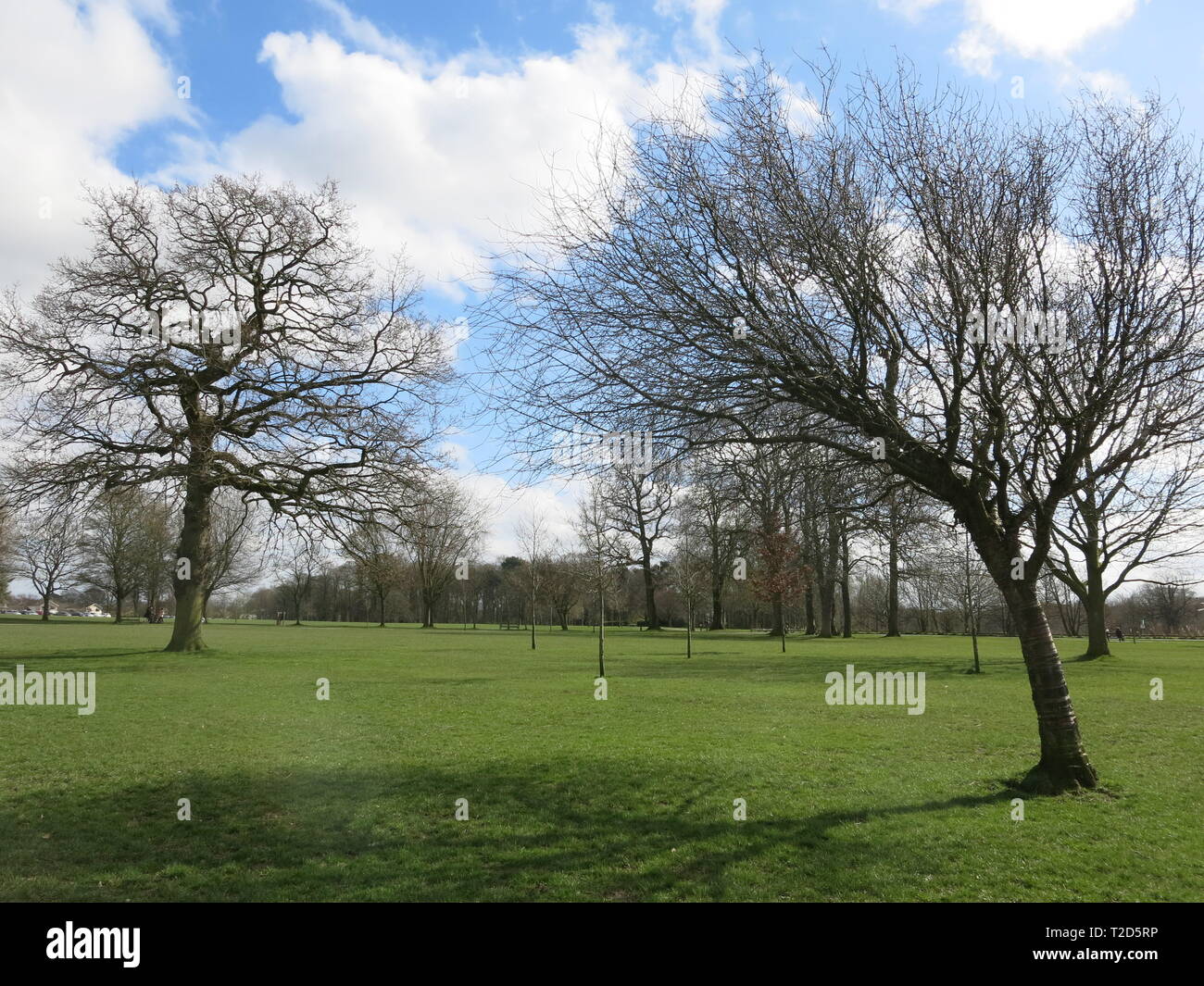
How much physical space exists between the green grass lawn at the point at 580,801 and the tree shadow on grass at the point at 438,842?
32 millimetres

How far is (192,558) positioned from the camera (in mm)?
24453

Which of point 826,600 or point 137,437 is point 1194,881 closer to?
point 137,437

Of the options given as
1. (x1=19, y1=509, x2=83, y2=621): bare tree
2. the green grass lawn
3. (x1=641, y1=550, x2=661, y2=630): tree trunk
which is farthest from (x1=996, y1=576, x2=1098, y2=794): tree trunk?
(x1=19, y1=509, x2=83, y2=621): bare tree

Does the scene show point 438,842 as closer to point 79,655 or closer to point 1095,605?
point 79,655

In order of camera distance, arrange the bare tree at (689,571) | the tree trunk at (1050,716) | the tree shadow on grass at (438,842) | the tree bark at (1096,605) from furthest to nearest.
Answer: the bare tree at (689,571) → the tree bark at (1096,605) → the tree trunk at (1050,716) → the tree shadow on grass at (438,842)

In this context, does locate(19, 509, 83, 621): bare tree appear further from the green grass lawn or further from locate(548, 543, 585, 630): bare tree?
the green grass lawn

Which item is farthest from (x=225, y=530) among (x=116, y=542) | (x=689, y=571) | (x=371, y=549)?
(x=116, y=542)

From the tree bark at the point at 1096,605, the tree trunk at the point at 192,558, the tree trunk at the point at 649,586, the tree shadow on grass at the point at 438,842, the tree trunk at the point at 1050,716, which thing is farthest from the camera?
the tree trunk at the point at 649,586

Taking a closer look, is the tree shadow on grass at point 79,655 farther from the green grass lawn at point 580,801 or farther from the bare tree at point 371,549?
the green grass lawn at point 580,801

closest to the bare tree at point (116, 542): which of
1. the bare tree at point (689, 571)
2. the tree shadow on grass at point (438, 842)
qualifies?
the tree shadow on grass at point (438, 842)

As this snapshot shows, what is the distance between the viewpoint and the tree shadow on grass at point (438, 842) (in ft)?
17.8

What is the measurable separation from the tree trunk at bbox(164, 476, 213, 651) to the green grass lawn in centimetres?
845

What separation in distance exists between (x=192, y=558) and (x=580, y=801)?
21.4 metres
